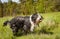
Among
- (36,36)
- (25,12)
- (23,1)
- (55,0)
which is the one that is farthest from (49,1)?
(36,36)

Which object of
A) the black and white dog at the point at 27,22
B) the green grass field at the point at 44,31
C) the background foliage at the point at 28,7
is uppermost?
the black and white dog at the point at 27,22

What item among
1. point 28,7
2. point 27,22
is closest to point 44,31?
point 27,22

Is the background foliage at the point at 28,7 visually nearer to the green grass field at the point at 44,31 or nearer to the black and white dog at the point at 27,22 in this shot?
the green grass field at the point at 44,31

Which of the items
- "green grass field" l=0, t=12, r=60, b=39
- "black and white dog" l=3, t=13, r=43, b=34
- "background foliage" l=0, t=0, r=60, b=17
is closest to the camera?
"green grass field" l=0, t=12, r=60, b=39

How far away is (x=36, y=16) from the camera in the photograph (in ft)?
33.6

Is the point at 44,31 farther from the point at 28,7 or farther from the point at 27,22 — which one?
the point at 28,7

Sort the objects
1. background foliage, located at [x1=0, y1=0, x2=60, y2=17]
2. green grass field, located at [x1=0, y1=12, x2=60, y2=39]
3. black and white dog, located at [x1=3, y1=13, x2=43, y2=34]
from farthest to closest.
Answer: background foliage, located at [x1=0, y1=0, x2=60, y2=17], black and white dog, located at [x1=3, y1=13, x2=43, y2=34], green grass field, located at [x1=0, y1=12, x2=60, y2=39]

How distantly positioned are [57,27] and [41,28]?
30.0 inches

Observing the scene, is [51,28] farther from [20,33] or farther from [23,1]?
[23,1]

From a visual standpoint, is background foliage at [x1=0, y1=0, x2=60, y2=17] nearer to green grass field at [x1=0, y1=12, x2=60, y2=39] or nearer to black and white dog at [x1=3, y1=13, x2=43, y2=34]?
green grass field at [x1=0, y1=12, x2=60, y2=39]

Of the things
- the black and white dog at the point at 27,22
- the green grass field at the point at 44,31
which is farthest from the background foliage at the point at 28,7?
the black and white dog at the point at 27,22

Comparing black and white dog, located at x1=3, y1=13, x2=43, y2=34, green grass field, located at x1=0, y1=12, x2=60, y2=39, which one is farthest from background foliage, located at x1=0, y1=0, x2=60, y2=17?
black and white dog, located at x1=3, y1=13, x2=43, y2=34

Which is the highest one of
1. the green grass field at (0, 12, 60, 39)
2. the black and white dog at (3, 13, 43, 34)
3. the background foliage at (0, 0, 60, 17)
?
the black and white dog at (3, 13, 43, 34)

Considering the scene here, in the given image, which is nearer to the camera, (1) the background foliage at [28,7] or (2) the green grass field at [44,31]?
(2) the green grass field at [44,31]
